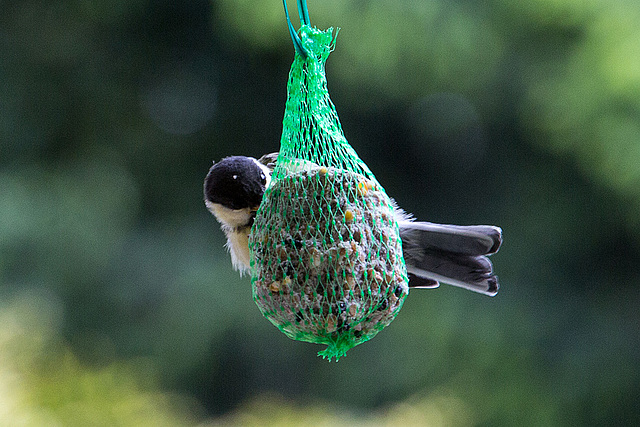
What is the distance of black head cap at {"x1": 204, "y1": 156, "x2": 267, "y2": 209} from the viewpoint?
245 cm

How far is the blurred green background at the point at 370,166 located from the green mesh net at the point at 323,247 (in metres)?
2.91

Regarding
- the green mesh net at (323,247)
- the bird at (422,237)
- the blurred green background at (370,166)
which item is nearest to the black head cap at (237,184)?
the bird at (422,237)

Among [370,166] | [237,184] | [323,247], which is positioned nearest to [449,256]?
[323,247]

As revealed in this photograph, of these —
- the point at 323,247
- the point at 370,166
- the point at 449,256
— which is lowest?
the point at 370,166

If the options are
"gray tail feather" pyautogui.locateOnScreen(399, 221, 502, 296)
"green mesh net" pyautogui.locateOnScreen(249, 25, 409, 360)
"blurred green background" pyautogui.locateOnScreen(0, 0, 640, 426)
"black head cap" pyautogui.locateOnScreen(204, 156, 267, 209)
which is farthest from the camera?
"blurred green background" pyautogui.locateOnScreen(0, 0, 640, 426)

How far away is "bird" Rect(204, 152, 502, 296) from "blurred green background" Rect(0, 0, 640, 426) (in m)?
2.63

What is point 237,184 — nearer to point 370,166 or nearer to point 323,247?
point 323,247

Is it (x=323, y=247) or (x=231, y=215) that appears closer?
(x=323, y=247)

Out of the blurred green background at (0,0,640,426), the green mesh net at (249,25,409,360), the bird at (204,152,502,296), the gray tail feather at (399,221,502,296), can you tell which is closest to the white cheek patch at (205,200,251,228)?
the bird at (204,152,502,296)

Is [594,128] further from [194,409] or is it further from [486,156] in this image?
[194,409]

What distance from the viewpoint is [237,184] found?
2.45 m

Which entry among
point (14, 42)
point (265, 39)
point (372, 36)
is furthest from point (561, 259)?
point (14, 42)

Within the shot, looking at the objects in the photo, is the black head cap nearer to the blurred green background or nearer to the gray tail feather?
the gray tail feather

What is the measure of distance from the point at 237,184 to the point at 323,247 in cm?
55
